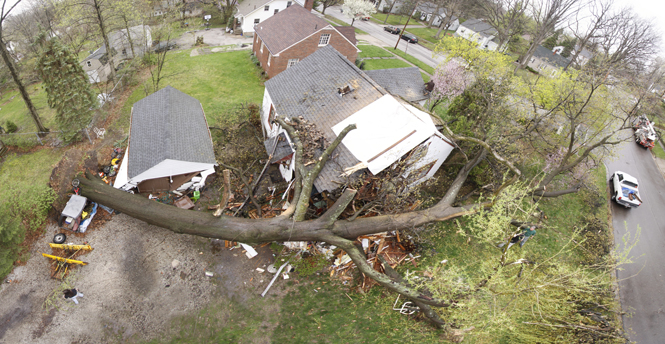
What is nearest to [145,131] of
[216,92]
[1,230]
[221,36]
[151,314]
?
[1,230]

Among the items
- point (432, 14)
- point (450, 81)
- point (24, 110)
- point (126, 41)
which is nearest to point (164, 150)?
point (450, 81)

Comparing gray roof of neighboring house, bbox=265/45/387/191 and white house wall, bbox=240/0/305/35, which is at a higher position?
gray roof of neighboring house, bbox=265/45/387/191

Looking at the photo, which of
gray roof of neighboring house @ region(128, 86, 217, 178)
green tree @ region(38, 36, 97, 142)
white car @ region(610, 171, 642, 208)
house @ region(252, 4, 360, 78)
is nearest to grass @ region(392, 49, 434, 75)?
house @ region(252, 4, 360, 78)

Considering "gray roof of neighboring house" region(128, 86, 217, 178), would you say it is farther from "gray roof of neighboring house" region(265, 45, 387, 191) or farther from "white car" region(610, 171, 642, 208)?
"white car" region(610, 171, 642, 208)

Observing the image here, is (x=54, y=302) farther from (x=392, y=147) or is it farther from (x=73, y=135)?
(x=392, y=147)

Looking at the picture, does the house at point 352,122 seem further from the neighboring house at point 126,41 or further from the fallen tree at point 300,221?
the neighboring house at point 126,41

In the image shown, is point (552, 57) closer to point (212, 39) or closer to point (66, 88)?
point (212, 39)

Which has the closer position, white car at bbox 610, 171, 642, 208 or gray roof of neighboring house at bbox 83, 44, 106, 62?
white car at bbox 610, 171, 642, 208
